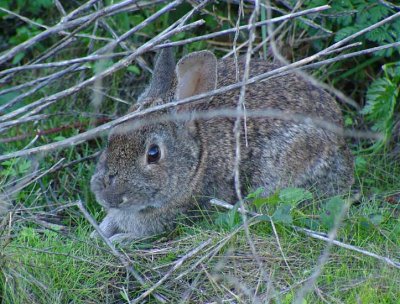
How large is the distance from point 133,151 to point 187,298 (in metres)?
1.02

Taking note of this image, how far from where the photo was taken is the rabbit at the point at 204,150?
468 centimetres

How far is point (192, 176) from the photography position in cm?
494

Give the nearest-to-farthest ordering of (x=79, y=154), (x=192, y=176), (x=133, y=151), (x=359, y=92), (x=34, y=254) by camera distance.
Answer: (x=34, y=254), (x=133, y=151), (x=192, y=176), (x=79, y=154), (x=359, y=92)

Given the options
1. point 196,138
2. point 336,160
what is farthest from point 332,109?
point 196,138

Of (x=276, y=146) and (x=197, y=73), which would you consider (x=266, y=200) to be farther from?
(x=197, y=73)

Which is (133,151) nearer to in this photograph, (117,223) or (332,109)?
(117,223)

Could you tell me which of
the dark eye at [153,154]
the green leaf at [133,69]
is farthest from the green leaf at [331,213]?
the green leaf at [133,69]

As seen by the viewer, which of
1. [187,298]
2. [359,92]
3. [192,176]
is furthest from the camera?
[359,92]

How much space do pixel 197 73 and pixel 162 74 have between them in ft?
1.21

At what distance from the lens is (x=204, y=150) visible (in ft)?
16.5

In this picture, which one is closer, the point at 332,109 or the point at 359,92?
the point at 332,109

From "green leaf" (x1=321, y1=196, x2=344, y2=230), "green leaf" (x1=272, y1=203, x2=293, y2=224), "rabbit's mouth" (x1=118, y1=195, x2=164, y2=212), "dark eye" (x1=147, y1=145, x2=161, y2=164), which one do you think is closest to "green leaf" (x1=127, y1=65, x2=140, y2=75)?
"dark eye" (x1=147, y1=145, x2=161, y2=164)

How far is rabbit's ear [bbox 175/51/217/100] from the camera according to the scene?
479 centimetres

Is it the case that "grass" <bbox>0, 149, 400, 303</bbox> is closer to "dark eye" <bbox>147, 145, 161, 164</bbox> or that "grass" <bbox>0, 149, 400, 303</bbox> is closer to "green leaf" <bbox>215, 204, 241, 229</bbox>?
"green leaf" <bbox>215, 204, 241, 229</bbox>
